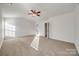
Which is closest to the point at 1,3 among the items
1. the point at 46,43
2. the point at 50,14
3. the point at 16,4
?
the point at 16,4

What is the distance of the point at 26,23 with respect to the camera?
181cm

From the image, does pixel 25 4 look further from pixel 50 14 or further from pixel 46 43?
pixel 46 43

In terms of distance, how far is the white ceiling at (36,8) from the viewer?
172 centimetres

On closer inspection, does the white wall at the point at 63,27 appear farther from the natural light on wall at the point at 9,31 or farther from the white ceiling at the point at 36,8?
the natural light on wall at the point at 9,31

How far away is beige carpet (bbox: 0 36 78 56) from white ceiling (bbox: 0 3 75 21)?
270mm

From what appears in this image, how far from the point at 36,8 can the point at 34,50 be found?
473mm

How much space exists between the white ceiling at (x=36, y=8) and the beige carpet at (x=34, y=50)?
0.89 feet

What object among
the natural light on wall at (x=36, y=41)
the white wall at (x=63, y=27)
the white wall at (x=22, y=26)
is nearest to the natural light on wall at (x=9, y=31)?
the white wall at (x=22, y=26)

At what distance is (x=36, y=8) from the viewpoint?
5.70ft

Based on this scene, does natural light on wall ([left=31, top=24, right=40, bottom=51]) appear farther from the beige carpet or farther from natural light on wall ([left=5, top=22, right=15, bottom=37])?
natural light on wall ([left=5, top=22, right=15, bottom=37])

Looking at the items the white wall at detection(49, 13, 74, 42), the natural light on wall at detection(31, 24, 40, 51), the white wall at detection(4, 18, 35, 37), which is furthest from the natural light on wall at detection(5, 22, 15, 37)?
the white wall at detection(49, 13, 74, 42)

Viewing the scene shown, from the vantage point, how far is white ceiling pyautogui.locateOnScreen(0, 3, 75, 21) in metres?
1.72

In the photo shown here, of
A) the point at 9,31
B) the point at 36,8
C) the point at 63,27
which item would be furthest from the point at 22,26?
Answer: the point at 63,27

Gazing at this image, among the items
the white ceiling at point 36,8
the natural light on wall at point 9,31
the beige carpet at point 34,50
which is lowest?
the beige carpet at point 34,50
